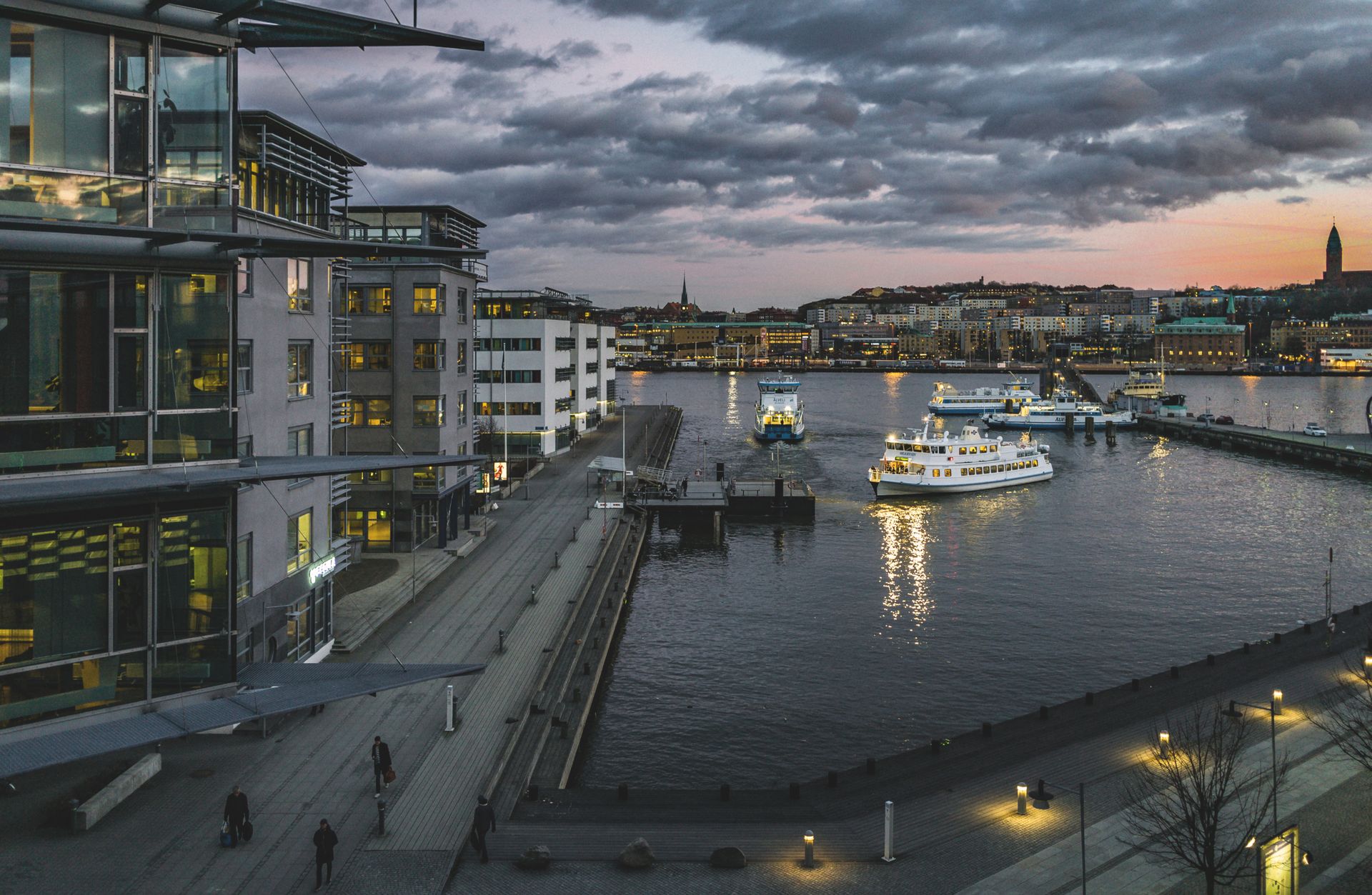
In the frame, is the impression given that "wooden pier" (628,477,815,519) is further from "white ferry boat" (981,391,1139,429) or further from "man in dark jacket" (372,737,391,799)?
"white ferry boat" (981,391,1139,429)

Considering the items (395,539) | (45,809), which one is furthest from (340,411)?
(45,809)

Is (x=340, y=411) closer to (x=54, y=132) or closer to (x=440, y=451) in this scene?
(x=440, y=451)

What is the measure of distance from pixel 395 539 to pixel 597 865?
26.1 meters

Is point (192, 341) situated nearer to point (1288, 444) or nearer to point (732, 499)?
point (732, 499)

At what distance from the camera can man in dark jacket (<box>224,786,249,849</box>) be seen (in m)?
15.7

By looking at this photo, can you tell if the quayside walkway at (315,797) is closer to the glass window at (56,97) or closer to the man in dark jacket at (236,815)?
the man in dark jacket at (236,815)

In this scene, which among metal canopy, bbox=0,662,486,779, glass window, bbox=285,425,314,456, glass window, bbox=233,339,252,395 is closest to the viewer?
metal canopy, bbox=0,662,486,779

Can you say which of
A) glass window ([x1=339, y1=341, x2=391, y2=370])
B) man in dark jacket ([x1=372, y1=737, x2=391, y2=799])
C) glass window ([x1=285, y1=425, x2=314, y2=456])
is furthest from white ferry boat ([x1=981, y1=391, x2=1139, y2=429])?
man in dark jacket ([x1=372, y1=737, x2=391, y2=799])

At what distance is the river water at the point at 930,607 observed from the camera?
27.3m

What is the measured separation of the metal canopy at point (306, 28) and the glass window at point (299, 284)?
10.1 m

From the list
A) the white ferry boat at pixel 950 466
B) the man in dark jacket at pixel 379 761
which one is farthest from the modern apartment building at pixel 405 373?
the white ferry boat at pixel 950 466

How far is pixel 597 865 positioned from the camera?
16203 mm

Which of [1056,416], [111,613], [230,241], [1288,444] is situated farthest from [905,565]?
[1056,416]

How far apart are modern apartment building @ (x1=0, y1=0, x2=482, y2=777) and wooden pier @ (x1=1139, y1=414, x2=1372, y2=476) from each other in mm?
88353
